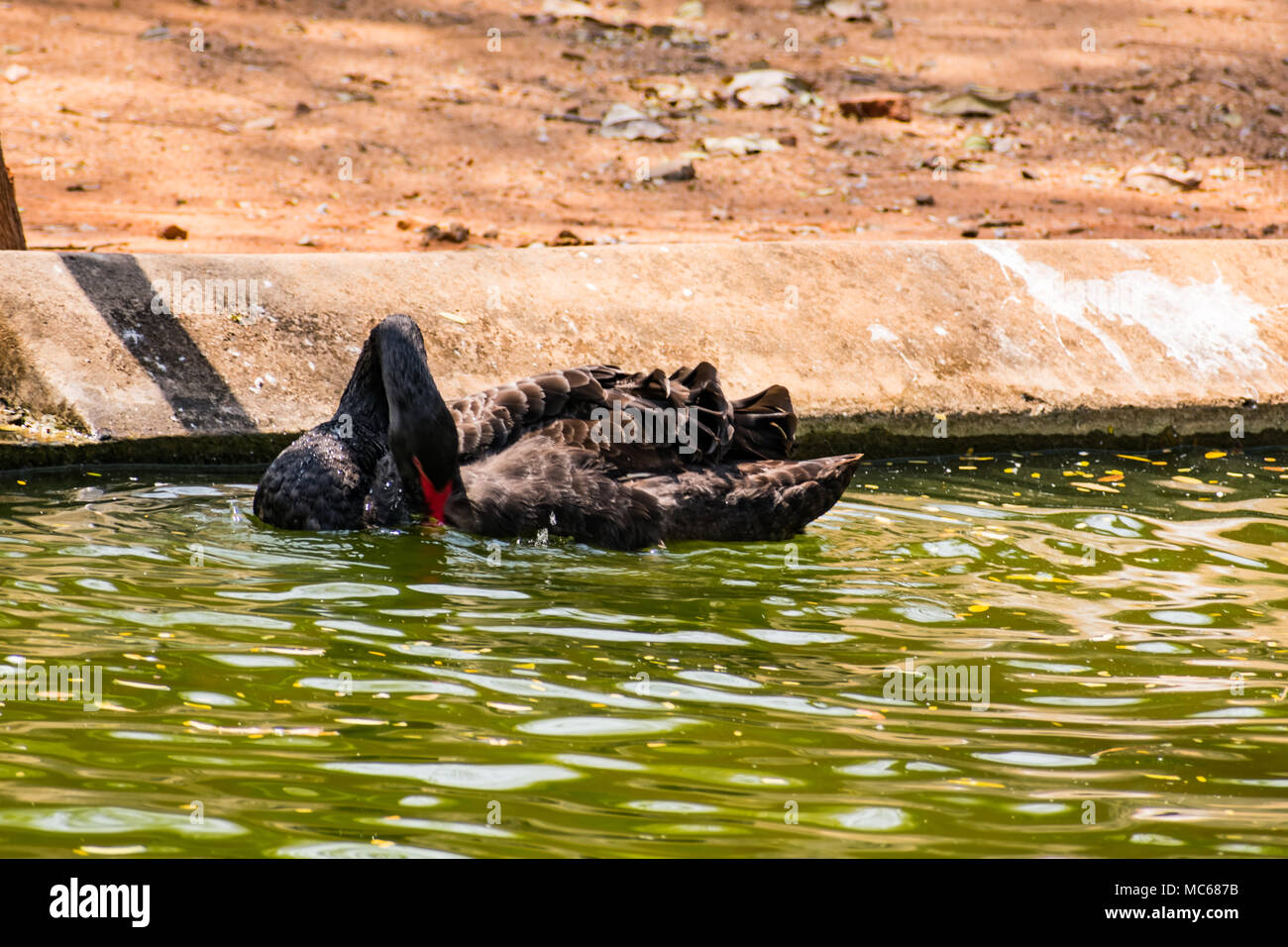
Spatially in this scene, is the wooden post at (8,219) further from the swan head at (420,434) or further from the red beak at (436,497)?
the red beak at (436,497)

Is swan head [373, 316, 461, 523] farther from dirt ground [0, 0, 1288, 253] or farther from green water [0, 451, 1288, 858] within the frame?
dirt ground [0, 0, 1288, 253]

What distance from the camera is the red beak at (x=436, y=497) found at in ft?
19.6

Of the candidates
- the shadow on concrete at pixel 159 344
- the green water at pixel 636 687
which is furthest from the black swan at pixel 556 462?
the shadow on concrete at pixel 159 344

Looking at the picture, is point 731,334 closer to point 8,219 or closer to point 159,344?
point 159,344

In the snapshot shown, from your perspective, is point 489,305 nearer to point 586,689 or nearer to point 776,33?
point 586,689

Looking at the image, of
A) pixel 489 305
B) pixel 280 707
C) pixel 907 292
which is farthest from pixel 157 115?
pixel 280 707

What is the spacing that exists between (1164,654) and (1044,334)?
4.60 m

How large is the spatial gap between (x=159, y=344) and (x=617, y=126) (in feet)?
25.6

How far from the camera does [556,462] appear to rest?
21.0 feet

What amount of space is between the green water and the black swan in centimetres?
15

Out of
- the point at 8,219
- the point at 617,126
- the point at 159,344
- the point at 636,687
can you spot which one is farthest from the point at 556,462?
the point at 617,126

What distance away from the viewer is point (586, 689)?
438 cm

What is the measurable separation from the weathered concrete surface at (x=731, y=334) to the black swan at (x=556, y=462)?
1.21 m

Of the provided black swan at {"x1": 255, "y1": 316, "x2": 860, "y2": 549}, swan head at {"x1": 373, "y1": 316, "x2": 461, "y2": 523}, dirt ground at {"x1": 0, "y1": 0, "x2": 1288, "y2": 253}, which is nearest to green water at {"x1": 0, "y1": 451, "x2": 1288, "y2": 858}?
black swan at {"x1": 255, "y1": 316, "x2": 860, "y2": 549}
